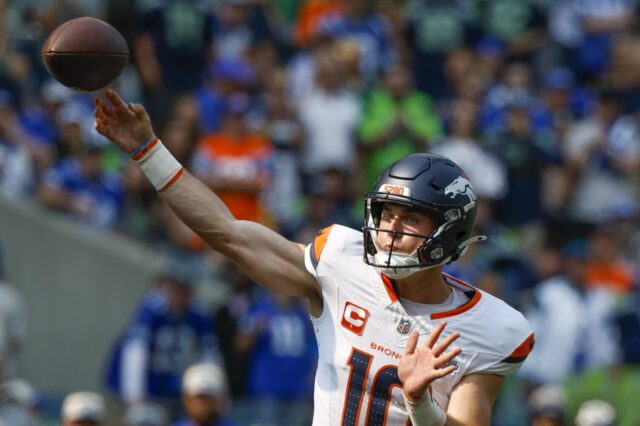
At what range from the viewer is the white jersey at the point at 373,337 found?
198 inches

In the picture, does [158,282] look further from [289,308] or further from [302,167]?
[302,167]

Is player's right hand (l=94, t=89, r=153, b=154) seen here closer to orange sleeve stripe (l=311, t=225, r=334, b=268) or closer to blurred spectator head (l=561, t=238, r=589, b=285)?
orange sleeve stripe (l=311, t=225, r=334, b=268)

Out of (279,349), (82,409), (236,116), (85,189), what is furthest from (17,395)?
(236,116)

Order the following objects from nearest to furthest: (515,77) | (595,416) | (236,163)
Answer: (595,416)
(236,163)
(515,77)

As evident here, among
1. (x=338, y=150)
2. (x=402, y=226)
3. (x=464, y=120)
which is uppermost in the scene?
(x=464, y=120)

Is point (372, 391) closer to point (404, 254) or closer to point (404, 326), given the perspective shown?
point (404, 326)

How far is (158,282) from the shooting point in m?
10.2

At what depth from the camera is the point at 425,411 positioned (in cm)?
476

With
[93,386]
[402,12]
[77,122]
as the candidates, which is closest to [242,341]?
[93,386]

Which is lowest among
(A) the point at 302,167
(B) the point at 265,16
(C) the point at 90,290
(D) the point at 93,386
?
(D) the point at 93,386

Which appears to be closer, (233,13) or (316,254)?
(316,254)

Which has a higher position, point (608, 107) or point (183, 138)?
point (608, 107)

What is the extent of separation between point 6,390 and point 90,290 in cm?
283

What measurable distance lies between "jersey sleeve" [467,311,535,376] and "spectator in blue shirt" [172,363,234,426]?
3.39 m
